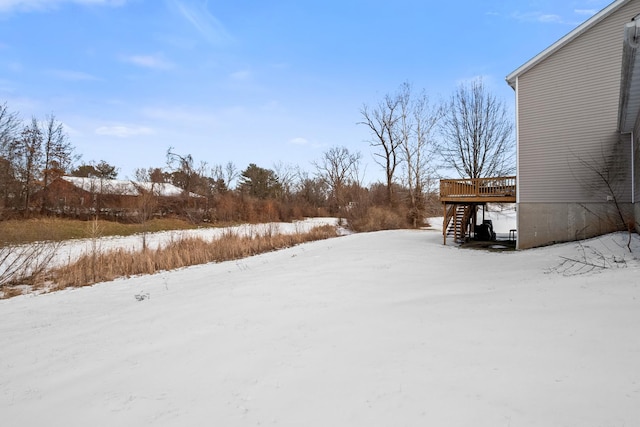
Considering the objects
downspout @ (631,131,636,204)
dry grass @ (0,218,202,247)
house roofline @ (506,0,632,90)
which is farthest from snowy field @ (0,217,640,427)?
dry grass @ (0,218,202,247)

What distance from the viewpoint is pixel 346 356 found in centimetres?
328

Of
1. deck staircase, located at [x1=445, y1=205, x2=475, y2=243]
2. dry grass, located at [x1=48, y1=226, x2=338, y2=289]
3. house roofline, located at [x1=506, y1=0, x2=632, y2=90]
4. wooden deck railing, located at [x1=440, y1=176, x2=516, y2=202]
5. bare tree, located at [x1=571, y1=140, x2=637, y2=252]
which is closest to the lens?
dry grass, located at [x1=48, y1=226, x2=338, y2=289]

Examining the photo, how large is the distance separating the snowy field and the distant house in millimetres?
18940

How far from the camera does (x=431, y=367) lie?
289 centimetres

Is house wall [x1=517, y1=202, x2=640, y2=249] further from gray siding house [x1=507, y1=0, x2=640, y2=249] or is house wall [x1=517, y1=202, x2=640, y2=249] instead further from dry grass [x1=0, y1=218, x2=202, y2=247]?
dry grass [x1=0, y1=218, x2=202, y2=247]

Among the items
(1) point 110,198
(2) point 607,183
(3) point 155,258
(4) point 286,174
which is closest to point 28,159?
(1) point 110,198

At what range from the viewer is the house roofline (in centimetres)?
1014

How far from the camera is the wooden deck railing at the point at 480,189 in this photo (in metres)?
12.6

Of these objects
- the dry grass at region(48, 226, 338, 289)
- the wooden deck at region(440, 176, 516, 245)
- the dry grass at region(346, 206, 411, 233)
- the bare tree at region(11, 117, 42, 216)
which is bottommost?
the dry grass at region(48, 226, 338, 289)

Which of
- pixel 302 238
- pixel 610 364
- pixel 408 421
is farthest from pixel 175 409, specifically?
pixel 302 238

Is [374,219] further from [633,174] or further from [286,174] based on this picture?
[286,174]

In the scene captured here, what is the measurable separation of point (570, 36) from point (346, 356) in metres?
12.9

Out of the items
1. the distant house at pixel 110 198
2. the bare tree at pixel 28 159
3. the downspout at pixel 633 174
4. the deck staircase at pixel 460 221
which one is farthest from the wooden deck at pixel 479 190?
the bare tree at pixel 28 159

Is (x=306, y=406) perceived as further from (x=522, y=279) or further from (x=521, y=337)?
(x=522, y=279)
